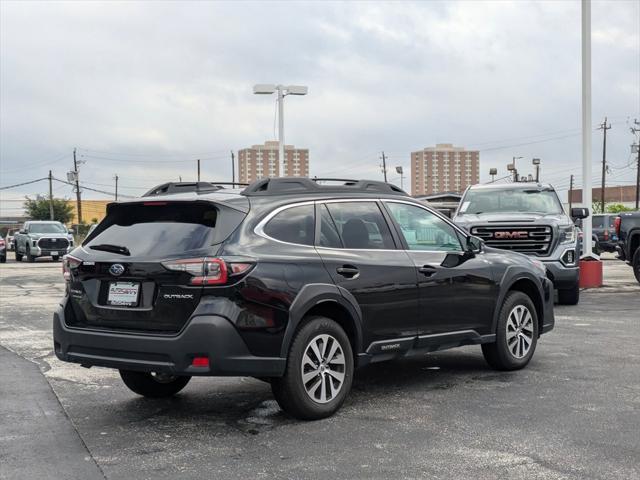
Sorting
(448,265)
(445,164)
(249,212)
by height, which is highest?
(445,164)

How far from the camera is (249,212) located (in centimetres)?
578

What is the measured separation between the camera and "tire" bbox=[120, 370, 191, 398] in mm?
6637

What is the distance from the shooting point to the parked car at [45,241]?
114ft

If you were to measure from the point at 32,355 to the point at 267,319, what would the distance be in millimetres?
4484

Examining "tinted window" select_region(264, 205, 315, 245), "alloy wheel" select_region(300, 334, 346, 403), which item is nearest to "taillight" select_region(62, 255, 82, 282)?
"tinted window" select_region(264, 205, 315, 245)

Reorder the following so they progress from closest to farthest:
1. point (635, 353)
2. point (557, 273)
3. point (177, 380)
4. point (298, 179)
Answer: point (298, 179) → point (177, 380) → point (635, 353) → point (557, 273)

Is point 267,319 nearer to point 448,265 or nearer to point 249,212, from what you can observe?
point 249,212

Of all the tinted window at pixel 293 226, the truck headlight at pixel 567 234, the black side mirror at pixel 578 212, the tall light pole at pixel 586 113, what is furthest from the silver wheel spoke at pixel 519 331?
the tall light pole at pixel 586 113

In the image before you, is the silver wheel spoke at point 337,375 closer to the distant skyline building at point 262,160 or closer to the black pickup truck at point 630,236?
the black pickup truck at point 630,236

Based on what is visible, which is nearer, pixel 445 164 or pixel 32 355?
pixel 32 355

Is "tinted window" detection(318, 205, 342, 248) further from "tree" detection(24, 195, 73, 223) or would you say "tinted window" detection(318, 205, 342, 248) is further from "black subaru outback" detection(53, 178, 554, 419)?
"tree" detection(24, 195, 73, 223)

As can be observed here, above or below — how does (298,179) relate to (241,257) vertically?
above

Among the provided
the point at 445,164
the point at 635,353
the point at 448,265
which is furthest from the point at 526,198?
the point at 445,164

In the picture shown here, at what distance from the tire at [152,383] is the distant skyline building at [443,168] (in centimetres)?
10559
